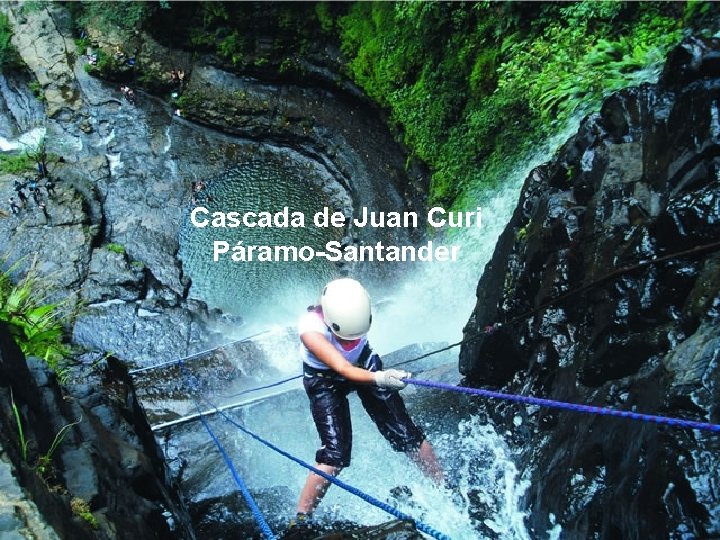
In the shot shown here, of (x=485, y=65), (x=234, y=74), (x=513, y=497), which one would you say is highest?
(x=234, y=74)

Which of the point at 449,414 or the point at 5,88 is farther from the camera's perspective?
the point at 5,88

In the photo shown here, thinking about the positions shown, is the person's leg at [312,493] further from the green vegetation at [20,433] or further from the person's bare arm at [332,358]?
the green vegetation at [20,433]

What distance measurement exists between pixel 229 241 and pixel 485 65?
6976mm

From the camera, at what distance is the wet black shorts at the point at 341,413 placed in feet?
14.6

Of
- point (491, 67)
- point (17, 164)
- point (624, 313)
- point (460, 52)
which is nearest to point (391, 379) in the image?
point (624, 313)

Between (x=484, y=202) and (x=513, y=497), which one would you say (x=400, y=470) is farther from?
(x=484, y=202)

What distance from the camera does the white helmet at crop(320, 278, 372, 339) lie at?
158 inches

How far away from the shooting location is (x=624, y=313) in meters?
3.64

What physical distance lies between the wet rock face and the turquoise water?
22.8 feet

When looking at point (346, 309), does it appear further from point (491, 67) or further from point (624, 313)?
point (491, 67)

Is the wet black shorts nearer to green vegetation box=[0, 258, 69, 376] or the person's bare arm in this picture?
the person's bare arm

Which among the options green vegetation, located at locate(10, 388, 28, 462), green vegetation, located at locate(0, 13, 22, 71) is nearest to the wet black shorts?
green vegetation, located at locate(10, 388, 28, 462)

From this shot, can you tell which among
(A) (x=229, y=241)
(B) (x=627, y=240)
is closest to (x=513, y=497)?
(B) (x=627, y=240)

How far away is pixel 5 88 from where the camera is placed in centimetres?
1605
